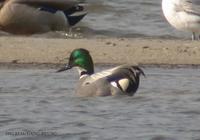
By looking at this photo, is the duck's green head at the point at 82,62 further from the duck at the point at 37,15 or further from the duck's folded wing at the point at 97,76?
the duck at the point at 37,15

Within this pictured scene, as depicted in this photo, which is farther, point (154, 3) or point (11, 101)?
point (154, 3)

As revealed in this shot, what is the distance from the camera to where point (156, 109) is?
1050 cm

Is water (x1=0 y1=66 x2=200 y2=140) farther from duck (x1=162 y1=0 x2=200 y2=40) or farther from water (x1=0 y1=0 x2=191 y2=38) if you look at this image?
water (x1=0 y1=0 x2=191 y2=38)

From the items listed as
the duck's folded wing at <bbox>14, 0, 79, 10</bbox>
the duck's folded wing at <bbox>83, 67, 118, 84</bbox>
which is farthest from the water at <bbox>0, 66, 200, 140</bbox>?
the duck's folded wing at <bbox>14, 0, 79, 10</bbox>

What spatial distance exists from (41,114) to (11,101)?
2.36ft

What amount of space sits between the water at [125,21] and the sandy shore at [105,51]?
56.2 inches

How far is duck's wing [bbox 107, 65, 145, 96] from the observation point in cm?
1077

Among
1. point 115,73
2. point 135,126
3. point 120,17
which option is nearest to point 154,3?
point 120,17

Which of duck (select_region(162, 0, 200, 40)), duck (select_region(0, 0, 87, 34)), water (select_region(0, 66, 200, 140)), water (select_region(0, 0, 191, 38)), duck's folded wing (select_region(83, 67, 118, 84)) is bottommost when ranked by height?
water (select_region(0, 0, 191, 38))

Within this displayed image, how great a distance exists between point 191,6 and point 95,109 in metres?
5.44

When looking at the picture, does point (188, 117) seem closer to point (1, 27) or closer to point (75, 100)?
point (75, 100)

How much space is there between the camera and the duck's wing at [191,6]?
50.6 feet

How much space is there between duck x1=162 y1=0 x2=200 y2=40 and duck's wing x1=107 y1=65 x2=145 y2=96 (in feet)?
14.9

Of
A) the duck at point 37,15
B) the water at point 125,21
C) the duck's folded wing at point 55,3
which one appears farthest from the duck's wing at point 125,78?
the duck's folded wing at point 55,3
